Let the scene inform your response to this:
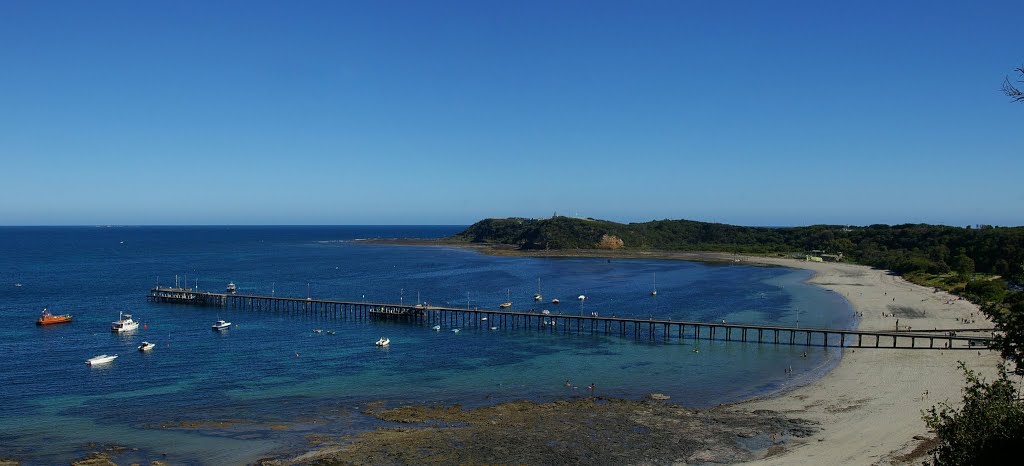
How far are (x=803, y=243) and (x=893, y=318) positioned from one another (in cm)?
11327

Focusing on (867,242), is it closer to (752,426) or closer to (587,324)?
(587,324)

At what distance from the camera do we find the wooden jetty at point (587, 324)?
54312 millimetres

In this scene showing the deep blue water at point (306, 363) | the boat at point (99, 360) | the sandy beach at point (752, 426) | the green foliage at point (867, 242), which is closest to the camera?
the sandy beach at point (752, 426)

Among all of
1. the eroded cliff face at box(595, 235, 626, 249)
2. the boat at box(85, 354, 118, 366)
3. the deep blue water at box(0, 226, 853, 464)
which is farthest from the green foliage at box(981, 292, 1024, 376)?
the eroded cliff face at box(595, 235, 626, 249)

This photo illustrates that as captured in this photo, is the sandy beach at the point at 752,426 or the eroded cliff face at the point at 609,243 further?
the eroded cliff face at the point at 609,243

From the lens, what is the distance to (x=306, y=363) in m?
49.4

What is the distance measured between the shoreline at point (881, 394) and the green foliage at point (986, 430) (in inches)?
447

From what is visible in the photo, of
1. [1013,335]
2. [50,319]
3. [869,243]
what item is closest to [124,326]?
[50,319]

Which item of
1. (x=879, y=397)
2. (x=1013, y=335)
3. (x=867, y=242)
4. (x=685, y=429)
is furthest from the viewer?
(x=867, y=242)

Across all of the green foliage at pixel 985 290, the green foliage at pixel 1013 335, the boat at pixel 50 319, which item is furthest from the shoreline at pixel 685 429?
the boat at pixel 50 319

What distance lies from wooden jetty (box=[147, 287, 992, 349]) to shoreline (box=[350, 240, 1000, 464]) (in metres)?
2.37

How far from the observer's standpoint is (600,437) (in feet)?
106

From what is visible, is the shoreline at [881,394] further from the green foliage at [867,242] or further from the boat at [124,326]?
the boat at [124,326]

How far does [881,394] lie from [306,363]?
125 feet
